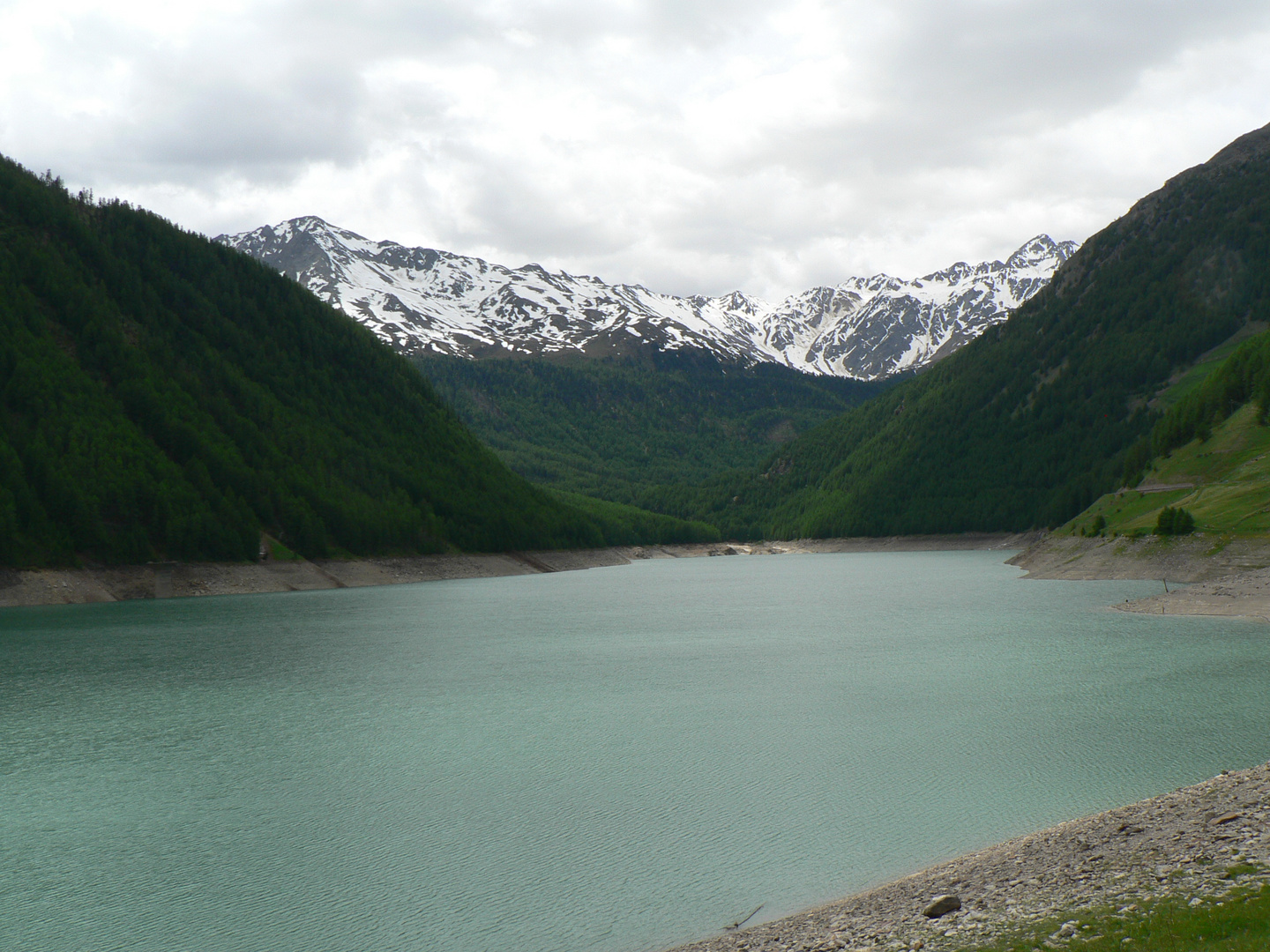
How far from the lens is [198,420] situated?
119375 mm

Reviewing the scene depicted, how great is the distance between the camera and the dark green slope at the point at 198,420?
310 feet

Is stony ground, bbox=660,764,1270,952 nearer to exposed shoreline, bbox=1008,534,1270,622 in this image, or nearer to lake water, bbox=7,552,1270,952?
lake water, bbox=7,552,1270,952

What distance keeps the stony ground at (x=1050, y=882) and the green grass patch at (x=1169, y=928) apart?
0.16m

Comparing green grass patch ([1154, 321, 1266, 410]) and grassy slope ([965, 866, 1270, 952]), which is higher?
green grass patch ([1154, 321, 1266, 410])

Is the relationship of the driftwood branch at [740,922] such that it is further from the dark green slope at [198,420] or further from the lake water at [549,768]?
the dark green slope at [198,420]

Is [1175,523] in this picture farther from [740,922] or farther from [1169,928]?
[1169,928]

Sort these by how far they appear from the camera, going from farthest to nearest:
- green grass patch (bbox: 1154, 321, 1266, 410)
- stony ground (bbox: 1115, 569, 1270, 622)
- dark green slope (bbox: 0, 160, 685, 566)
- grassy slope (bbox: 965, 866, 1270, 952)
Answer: green grass patch (bbox: 1154, 321, 1266, 410) → dark green slope (bbox: 0, 160, 685, 566) → stony ground (bbox: 1115, 569, 1270, 622) → grassy slope (bbox: 965, 866, 1270, 952)

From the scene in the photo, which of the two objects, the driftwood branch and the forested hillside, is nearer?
the driftwood branch

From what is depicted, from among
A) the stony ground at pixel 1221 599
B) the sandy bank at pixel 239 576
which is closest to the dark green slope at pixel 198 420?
the sandy bank at pixel 239 576

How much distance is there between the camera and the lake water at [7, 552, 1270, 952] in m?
16.9

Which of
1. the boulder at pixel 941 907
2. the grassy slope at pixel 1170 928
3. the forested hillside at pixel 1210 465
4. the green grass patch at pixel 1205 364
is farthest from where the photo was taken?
the green grass patch at pixel 1205 364

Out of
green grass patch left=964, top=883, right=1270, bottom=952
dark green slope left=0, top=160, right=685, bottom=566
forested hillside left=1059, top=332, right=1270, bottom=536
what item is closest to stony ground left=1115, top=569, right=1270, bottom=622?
forested hillside left=1059, top=332, right=1270, bottom=536

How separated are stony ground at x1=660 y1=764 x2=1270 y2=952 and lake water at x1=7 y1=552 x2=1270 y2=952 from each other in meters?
1.46

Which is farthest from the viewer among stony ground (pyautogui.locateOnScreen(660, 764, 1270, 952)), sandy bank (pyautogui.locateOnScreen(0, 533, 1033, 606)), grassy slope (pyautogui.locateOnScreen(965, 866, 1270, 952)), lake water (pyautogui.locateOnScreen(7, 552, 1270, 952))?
sandy bank (pyautogui.locateOnScreen(0, 533, 1033, 606))
